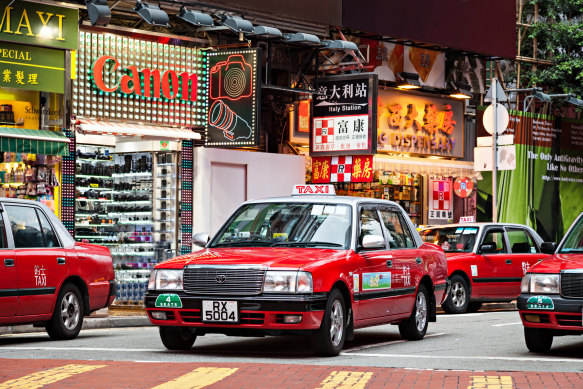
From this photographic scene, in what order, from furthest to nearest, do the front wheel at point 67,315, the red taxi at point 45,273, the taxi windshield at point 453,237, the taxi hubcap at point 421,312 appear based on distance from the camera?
the taxi windshield at point 453,237 → the taxi hubcap at point 421,312 → the front wheel at point 67,315 → the red taxi at point 45,273

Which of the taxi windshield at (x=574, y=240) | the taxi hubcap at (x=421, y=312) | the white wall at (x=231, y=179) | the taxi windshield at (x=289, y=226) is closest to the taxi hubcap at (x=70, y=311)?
the taxi windshield at (x=289, y=226)

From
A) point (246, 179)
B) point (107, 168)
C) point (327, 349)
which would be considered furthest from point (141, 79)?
point (327, 349)

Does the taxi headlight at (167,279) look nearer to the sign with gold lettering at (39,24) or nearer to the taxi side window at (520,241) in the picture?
the sign with gold lettering at (39,24)

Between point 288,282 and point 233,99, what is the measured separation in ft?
40.2

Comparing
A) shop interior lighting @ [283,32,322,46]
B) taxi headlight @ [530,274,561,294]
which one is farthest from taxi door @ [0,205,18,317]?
shop interior lighting @ [283,32,322,46]

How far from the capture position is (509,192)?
32531 millimetres

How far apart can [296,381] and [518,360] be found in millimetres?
3106

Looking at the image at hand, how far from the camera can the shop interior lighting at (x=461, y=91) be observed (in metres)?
30.2

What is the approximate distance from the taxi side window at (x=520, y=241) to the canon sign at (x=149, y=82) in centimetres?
723

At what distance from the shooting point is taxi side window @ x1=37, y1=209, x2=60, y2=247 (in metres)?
13.5

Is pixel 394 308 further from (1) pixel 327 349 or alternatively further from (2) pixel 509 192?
(2) pixel 509 192

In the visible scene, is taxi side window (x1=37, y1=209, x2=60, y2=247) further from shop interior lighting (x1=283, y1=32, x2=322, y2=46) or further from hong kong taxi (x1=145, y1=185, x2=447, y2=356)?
shop interior lighting (x1=283, y1=32, x2=322, y2=46)

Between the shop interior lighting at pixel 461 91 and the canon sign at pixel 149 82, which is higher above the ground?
the shop interior lighting at pixel 461 91

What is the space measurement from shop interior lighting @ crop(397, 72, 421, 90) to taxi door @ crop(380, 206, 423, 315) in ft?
47.4
